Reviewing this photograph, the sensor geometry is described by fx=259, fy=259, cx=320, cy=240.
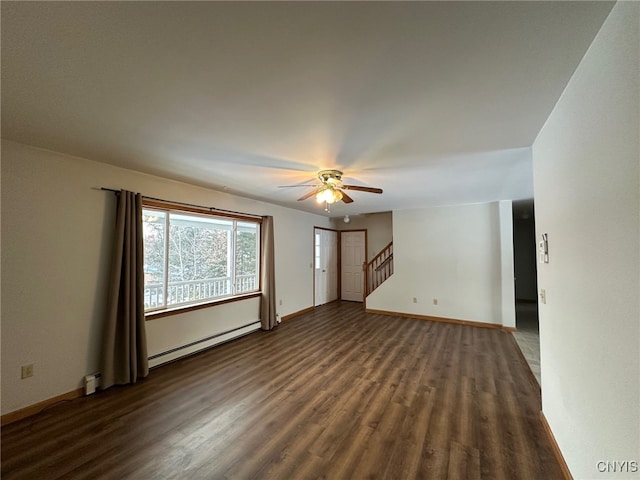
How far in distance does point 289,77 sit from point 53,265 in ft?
9.51

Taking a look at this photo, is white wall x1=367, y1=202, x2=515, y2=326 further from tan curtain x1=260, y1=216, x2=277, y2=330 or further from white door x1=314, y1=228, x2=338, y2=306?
tan curtain x1=260, y1=216, x2=277, y2=330

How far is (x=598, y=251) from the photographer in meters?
1.24

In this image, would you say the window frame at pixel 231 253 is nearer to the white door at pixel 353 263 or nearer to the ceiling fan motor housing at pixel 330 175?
the ceiling fan motor housing at pixel 330 175

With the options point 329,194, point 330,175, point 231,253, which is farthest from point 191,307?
point 330,175

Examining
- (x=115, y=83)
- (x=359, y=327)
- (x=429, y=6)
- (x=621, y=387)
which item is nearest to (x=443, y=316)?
(x=359, y=327)

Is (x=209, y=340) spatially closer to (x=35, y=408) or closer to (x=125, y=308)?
(x=125, y=308)

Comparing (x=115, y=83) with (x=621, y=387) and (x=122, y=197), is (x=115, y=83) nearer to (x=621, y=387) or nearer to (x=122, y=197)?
(x=122, y=197)

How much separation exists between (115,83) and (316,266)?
571 cm

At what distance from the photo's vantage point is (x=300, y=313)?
5984 millimetres

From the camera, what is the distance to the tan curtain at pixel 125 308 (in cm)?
279

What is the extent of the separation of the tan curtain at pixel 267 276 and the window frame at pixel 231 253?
85mm

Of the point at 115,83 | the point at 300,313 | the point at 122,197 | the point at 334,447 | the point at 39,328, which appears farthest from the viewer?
the point at 300,313

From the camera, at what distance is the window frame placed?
337cm

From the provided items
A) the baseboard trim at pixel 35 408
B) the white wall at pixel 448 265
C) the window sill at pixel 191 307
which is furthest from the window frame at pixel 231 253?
the white wall at pixel 448 265
